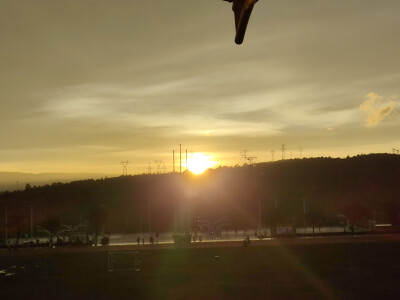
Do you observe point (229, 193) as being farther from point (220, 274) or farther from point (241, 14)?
point (241, 14)

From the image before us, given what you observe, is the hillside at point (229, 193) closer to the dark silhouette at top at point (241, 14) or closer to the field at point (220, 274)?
the field at point (220, 274)

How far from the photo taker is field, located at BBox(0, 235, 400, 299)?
81.4 ft

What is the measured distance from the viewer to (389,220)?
79875 millimetres

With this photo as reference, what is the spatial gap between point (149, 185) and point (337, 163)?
55.9m

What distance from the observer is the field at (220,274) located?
2480cm

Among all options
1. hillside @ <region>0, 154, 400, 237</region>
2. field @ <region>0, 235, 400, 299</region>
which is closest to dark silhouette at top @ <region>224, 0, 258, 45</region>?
field @ <region>0, 235, 400, 299</region>

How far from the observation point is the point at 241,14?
3.37 m

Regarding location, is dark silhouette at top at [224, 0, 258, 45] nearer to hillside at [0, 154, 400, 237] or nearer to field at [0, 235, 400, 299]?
field at [0, 235, 400, 299]

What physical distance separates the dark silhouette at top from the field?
2078 cm

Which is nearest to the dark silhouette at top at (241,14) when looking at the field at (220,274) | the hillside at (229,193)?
the field at (220,274)

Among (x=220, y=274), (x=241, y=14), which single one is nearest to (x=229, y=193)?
(x=220, y=274)

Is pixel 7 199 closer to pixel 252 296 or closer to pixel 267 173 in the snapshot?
pixel 267 173

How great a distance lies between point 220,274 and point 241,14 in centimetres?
2841

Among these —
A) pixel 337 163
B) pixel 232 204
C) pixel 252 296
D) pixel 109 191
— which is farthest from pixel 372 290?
pixel 337 163
